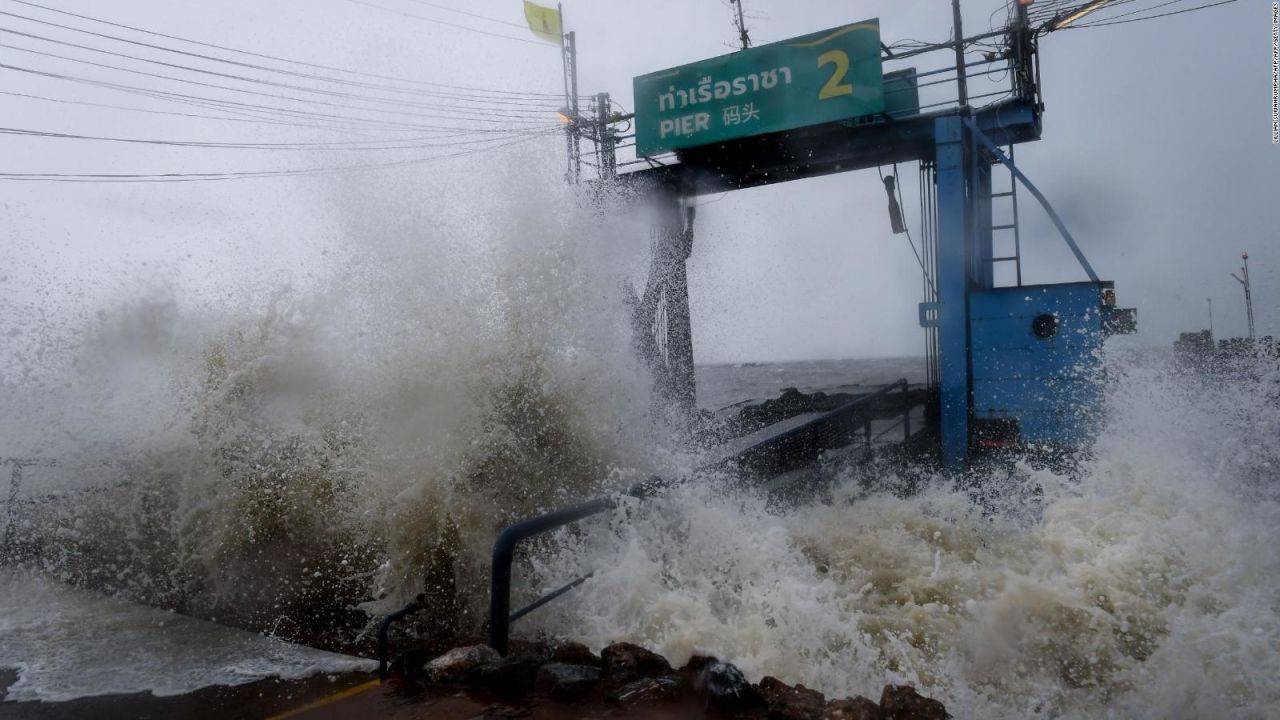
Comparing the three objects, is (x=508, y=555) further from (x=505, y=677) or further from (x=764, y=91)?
(x=764, y=91)

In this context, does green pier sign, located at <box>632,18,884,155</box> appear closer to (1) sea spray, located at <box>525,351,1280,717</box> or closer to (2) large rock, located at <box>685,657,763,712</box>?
(1) sea spray, located at <box>525,351,1280,717</box>

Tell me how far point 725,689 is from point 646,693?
0.34 metres

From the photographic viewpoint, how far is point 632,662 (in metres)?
3.18

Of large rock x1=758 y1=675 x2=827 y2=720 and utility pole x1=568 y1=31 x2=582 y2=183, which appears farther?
utility pole x1=568 y1=31 x2=582 y2=183

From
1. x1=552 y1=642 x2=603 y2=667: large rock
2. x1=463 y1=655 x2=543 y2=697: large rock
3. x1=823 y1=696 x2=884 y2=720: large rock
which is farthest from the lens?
x1=552 y1=642 x2=603 y2=667: large rock

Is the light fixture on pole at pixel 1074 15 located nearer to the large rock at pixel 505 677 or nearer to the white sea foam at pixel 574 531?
the white sea foam at pixel 574 531

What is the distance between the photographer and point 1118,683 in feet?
11.6

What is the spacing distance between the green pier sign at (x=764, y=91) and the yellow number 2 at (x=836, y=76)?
13 mm

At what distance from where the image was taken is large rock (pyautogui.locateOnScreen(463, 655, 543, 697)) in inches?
118

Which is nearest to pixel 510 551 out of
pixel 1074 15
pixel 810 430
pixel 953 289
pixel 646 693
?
pixel 646 693

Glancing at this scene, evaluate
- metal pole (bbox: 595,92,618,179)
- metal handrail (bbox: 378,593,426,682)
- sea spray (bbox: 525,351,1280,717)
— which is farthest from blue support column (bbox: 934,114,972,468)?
metal handrail (bbox: 378,593,426,682)

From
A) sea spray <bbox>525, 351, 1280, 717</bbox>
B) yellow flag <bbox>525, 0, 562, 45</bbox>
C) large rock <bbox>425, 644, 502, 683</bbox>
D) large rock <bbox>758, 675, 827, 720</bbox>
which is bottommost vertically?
sea spray <bbox>525, 351, 1280, 717</bbox>

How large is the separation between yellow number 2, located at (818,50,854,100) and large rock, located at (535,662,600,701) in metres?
8.48

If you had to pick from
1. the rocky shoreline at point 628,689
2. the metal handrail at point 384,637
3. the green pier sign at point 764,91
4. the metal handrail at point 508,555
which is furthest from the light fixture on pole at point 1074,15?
the metal handrail at point 384,637
